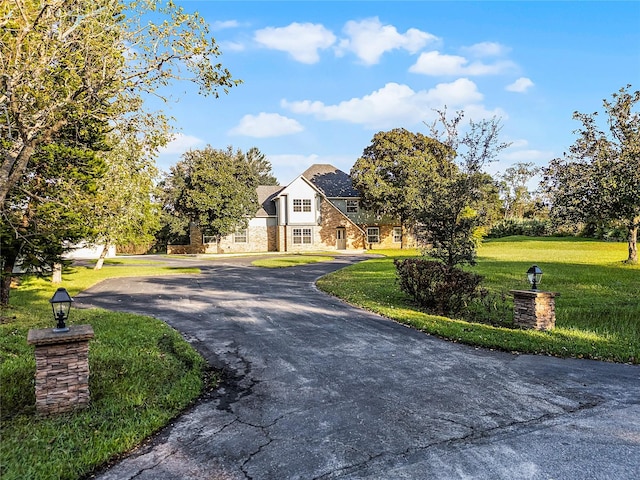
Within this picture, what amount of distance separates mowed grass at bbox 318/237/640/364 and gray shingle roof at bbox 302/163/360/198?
2455cm

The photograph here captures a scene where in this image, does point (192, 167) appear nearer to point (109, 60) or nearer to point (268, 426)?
point (109, 60)

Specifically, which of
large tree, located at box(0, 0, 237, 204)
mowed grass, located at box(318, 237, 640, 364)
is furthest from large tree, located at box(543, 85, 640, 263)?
large tree, located at box(0, 0, 237, 204)

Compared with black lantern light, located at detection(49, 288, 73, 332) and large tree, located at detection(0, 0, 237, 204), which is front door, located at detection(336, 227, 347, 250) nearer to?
large tree, located at detection(0, 0, 237, 204)

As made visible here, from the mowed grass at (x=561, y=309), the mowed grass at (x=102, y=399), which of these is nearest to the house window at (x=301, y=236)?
the mowed grass at (x=561, y=309)

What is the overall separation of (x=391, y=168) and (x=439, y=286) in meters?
29.4

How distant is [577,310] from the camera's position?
10164 mm

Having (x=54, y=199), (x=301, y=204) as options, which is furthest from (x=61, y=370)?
(x=301, y=204)

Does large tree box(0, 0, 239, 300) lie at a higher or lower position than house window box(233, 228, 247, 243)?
higher

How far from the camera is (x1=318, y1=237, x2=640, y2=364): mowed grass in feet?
23.7

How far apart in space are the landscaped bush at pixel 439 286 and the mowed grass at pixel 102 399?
6438 millimetres

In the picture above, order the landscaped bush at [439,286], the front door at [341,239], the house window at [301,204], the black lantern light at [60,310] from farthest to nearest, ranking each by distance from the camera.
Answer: the front door at [341,239] < the house window at [301,204] < the landscaped bush at [439,286] < the black lantern light at [60,310]

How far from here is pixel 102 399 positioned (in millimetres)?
4832

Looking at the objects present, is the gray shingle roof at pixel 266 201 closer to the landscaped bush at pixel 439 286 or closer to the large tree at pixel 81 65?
the landscaped bush at pixel 439 286

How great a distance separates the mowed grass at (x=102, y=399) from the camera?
3664 mm
